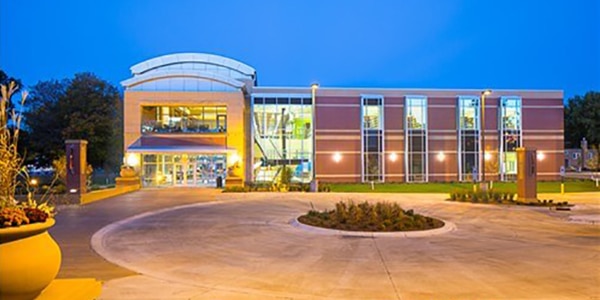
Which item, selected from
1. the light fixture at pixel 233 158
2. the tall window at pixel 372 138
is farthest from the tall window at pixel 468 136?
the light fixture at pixel 233 158

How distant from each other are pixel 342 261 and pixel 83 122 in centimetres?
4090

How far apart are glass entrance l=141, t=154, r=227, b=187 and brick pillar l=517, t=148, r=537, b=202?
24679mm

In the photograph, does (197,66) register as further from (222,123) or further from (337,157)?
(337,157)

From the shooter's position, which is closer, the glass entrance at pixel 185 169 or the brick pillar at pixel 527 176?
the brick pillar at pixel 527 176

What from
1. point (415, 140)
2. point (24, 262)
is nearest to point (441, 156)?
point (415, 140)

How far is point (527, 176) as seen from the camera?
23031mm

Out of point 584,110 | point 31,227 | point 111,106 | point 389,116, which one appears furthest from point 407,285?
point 584,110

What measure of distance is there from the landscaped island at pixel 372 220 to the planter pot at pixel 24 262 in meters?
10.1

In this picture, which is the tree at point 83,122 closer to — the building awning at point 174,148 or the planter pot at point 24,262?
the building awning at point 174,148

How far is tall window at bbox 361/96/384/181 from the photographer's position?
4350cm

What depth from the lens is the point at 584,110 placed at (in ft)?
251

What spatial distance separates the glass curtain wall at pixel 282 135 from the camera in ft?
142

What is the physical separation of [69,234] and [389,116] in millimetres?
35389

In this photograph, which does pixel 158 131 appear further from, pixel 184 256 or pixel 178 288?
pixel 178 288
